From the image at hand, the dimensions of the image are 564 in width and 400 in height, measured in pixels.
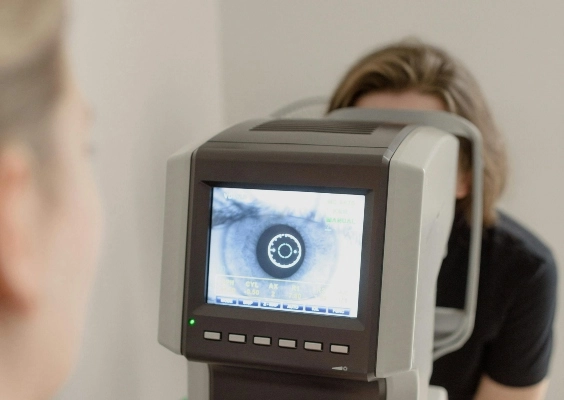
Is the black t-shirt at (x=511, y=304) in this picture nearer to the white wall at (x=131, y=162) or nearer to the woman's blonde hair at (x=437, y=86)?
the woman's blonde hair at (x=437, y=86)

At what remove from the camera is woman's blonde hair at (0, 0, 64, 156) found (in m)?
0.24

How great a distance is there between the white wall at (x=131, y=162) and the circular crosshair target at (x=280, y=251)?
294 mm

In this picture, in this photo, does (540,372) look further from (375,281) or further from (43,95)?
(43,95)

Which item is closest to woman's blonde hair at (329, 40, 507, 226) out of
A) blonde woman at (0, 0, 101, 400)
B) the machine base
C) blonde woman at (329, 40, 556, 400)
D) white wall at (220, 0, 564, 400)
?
blonde woman at (329, 40, 556, 400)

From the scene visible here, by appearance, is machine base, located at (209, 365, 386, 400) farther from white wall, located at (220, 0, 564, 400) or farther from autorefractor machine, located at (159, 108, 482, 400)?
white wall, located at (220, 0, 564, 400)

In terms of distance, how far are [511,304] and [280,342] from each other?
66cm

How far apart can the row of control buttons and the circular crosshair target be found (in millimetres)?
65

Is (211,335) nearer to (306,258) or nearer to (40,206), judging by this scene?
(306,258)

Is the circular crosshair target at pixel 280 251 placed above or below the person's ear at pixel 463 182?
below

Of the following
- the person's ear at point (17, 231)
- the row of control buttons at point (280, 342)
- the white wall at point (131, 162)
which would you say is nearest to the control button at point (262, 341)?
the row of control buttons at point (280, 342)

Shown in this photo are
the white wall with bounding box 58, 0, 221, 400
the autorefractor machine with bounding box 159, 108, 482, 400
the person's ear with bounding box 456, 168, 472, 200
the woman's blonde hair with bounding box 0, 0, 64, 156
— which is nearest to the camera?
the woman's blonde hair with bounding box 0, 0, 64, 156

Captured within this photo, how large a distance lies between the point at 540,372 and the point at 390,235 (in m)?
0.71

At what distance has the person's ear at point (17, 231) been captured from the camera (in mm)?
253

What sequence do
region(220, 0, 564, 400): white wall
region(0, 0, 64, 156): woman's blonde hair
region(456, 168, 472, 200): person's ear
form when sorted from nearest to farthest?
region(0, 0, 64, 156): woman's blonde hair < region(456, 168, 472, 200): person's ear < region(220, 0, 564, 400): white wall
